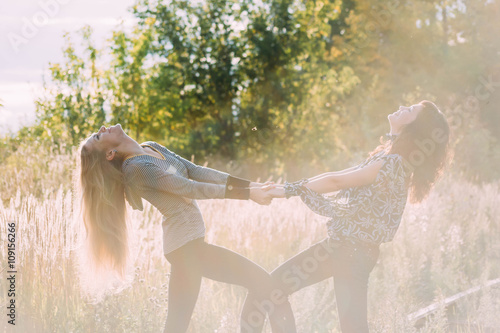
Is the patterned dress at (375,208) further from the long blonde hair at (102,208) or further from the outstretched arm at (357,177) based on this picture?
the long blonde hair at (102,208)

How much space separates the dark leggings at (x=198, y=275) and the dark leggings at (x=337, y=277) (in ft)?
0.34

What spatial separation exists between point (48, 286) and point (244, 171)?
1362 centimetres

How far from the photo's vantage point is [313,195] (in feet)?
13.4

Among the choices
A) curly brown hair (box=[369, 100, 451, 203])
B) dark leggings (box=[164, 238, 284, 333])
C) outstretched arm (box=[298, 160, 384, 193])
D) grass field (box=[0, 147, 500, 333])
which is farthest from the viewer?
grass field (box=[0, 147, 500, 333])

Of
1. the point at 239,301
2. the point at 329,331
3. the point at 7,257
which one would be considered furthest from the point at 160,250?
the point at 329,331

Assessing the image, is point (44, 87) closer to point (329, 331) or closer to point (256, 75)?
point (256, 75)

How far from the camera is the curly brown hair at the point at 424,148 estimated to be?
13.0 ft

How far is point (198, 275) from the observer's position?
3781mm

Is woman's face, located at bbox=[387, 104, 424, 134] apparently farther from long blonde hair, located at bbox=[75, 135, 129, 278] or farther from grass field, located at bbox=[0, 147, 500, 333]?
long blonde hair, located at bbox=[75, 135, 129, 278]

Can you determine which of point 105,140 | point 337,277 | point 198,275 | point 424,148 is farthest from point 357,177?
point 105,140

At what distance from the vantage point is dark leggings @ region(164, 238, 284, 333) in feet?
12.2

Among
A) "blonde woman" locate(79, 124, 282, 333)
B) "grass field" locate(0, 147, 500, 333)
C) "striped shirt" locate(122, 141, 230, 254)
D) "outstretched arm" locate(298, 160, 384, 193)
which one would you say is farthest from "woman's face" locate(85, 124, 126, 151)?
"outstretched arm" locate(298, 160, 384, 193)

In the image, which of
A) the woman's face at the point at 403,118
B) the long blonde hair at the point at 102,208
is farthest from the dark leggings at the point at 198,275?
the woman's face at the point at 403,118

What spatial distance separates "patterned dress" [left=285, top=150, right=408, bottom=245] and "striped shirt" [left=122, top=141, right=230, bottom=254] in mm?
797
